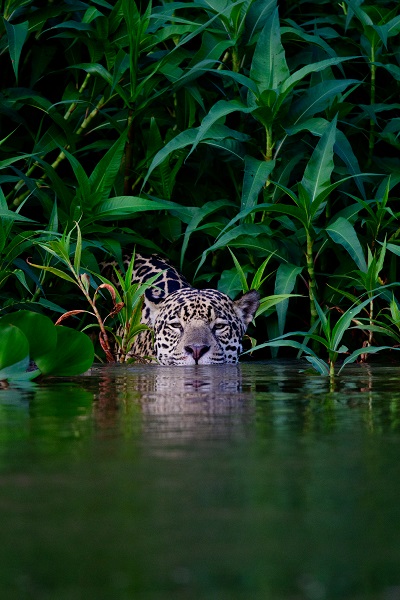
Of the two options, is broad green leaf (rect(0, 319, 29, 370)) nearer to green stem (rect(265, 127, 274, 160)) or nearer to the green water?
the green water

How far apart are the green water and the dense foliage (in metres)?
2.03

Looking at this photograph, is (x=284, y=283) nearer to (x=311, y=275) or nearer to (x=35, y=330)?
(x=311, y=275)

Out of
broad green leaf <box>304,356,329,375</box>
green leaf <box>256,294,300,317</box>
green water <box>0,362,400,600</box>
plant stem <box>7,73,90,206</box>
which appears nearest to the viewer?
green water <box>0,362,400,600</box>

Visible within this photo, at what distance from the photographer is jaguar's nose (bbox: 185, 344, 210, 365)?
14.9 feet

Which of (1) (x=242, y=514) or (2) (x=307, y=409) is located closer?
(1) (x=242, y=514)

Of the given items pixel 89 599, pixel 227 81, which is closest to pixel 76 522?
pixel 89 599

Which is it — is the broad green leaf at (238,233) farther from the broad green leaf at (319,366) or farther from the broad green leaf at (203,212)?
the broad green leaf at (319,366)

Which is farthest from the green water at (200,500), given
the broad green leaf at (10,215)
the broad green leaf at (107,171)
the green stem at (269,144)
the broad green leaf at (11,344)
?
the green stem at (269,144)

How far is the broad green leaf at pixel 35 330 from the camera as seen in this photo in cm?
286

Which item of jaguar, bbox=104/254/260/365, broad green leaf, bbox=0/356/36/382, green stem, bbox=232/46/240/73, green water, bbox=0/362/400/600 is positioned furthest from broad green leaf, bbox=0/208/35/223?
green water, bbox=0/362/400/600

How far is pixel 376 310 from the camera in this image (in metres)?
4.65

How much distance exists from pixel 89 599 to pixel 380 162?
443 cm

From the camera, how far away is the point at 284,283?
14.3 ft

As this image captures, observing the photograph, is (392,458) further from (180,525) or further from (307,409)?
(307,409)
